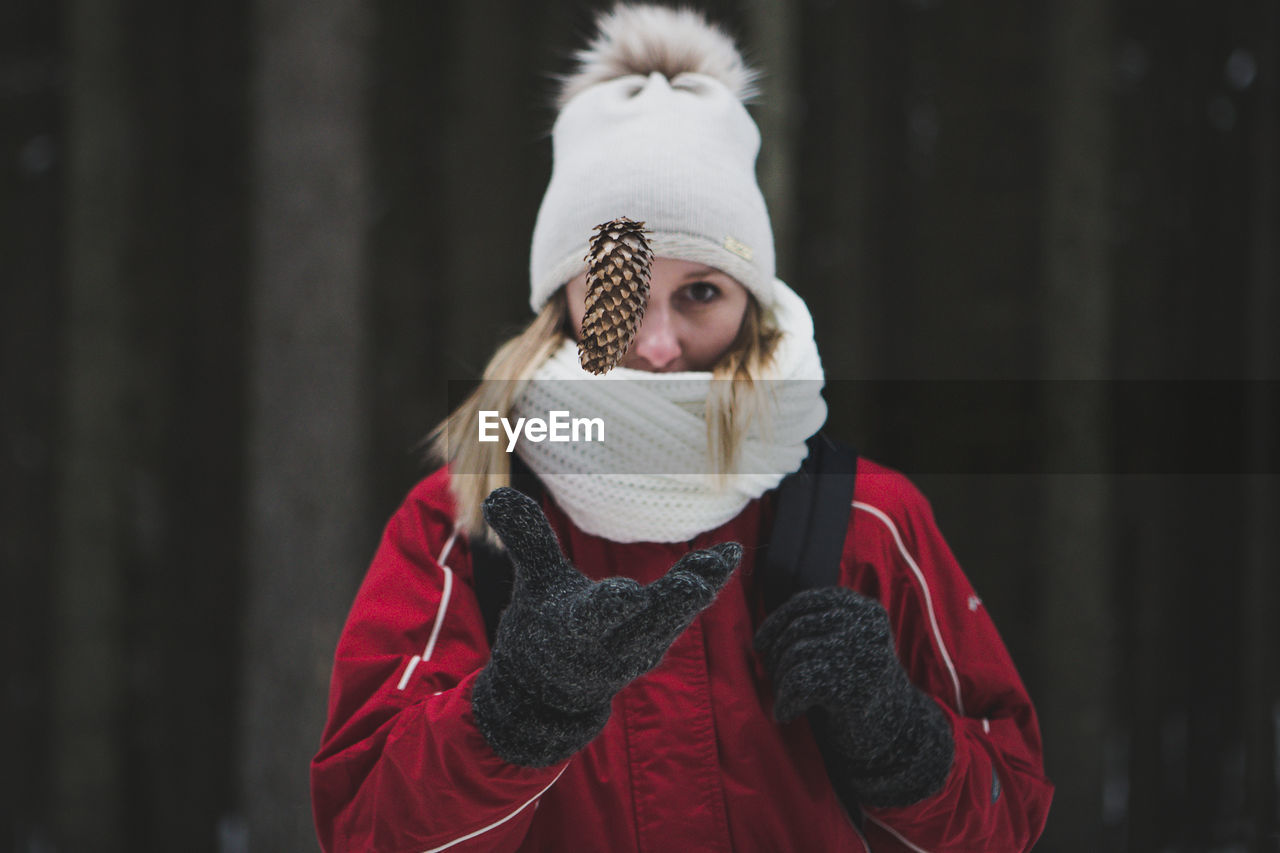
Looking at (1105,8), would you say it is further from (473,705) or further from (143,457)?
(143,457)

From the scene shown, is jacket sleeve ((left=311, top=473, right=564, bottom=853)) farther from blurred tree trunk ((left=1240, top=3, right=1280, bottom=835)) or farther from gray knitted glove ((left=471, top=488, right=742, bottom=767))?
blurred tree trunk ((left=1240, top=3, right=1280, bottom=835))

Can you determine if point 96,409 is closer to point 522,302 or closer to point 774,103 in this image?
point 522,302

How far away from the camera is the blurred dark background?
2.18 m

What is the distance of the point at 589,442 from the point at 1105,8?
2.60 m

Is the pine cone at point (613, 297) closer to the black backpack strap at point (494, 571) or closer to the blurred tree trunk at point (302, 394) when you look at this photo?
the black backpack strap at point (494, 571)

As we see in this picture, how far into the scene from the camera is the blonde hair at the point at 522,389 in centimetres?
73

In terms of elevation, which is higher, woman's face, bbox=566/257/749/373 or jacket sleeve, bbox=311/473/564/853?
woman's face, bbox=566/257/749/373

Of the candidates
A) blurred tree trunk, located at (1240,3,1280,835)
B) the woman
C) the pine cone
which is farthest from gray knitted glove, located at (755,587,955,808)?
blurred tree trunk, located at (1240,3,1280,835)

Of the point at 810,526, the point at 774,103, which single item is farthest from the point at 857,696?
the point at 774,103

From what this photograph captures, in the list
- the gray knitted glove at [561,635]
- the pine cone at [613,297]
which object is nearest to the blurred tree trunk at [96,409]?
the gray knitted glove at [561,635]

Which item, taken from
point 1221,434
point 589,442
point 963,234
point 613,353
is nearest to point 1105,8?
point 963,234

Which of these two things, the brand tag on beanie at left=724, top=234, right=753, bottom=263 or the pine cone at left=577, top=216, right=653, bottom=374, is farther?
the brand tag on beanie at left=724, top=234, right=753, bottom=263

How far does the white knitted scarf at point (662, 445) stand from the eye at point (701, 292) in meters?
0.06

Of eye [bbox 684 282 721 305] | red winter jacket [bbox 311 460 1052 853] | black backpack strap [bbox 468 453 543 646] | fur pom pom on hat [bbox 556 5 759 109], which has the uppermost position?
fur pom pom on hat [bbox 556 5 759 109]
